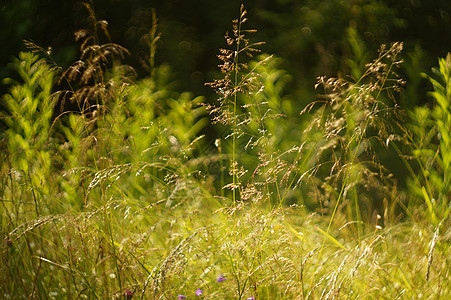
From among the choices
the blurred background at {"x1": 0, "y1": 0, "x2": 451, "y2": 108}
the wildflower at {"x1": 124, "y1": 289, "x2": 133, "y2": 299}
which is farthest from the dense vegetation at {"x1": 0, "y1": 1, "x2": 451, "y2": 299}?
the blurred background at {"x1": 0, "y1": 0, "x2": 451, "y2": 108}

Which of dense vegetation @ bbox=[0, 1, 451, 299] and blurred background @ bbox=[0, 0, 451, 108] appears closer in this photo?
dense vegetation @ bbox=[0, 1, 451, 299]

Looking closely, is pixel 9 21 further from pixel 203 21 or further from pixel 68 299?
pixel 68 299

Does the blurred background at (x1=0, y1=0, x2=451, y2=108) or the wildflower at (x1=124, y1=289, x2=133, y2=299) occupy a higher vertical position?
the blurred background at (x1=0, y1=0, x2=451, y2=108)

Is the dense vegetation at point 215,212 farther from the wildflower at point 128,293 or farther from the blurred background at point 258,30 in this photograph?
the blurred background at point 258,30

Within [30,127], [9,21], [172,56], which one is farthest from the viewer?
[172,56]

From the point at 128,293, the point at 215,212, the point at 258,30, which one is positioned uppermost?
the point at 258,30

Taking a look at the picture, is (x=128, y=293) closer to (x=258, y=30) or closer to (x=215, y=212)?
(x=215, y=212)

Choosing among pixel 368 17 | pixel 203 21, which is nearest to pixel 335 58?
pixel 368 17

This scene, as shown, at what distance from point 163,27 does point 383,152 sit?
334cm

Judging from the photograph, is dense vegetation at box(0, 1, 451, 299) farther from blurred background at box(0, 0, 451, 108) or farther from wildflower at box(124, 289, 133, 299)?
blurred background at box(0, 0, 451, 108)

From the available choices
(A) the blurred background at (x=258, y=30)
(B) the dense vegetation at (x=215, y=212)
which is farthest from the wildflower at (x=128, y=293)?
(A) the blurred background at (x=258, y=30)

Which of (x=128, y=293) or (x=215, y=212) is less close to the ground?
(x=215, y=212)

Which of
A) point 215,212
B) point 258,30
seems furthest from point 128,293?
point 258,30

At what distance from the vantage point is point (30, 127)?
2518 mm
